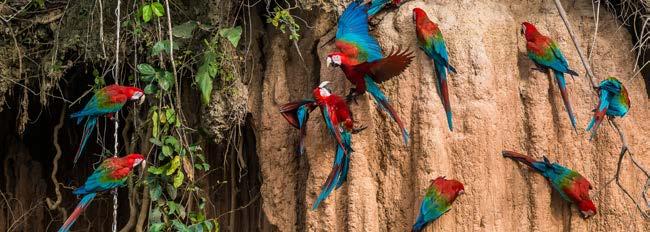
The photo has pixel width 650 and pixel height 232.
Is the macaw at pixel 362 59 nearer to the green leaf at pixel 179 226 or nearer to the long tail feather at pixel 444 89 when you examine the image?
the long tail feather at pixel 444 89

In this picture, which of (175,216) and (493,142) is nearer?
(493,142)

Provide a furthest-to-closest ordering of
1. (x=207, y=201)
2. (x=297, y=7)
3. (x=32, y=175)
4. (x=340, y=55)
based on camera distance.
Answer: (x=32, y=175) < (x=207, y=201) < (x=297, y=7) < (x=340, y=55)

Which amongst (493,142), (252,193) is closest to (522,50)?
(493,142)

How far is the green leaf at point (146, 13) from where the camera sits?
483 centimetres

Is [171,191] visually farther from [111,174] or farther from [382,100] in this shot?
[382,100]

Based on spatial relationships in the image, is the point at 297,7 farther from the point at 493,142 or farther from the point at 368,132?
the point at 493,142

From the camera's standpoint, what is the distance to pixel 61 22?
16.9ft

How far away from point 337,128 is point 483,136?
632 mm

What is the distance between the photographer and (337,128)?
4.62 metres

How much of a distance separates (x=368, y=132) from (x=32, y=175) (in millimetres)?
2305

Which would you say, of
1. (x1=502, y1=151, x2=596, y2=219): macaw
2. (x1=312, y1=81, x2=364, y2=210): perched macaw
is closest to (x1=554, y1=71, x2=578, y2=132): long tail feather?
(x1=502, y1=151, x2=596, y2=219): macaw

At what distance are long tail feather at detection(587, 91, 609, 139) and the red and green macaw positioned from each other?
1015 mm

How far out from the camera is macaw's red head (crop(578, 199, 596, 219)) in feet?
15.4

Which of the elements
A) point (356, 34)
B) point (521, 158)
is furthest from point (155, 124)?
point (521, 158)
